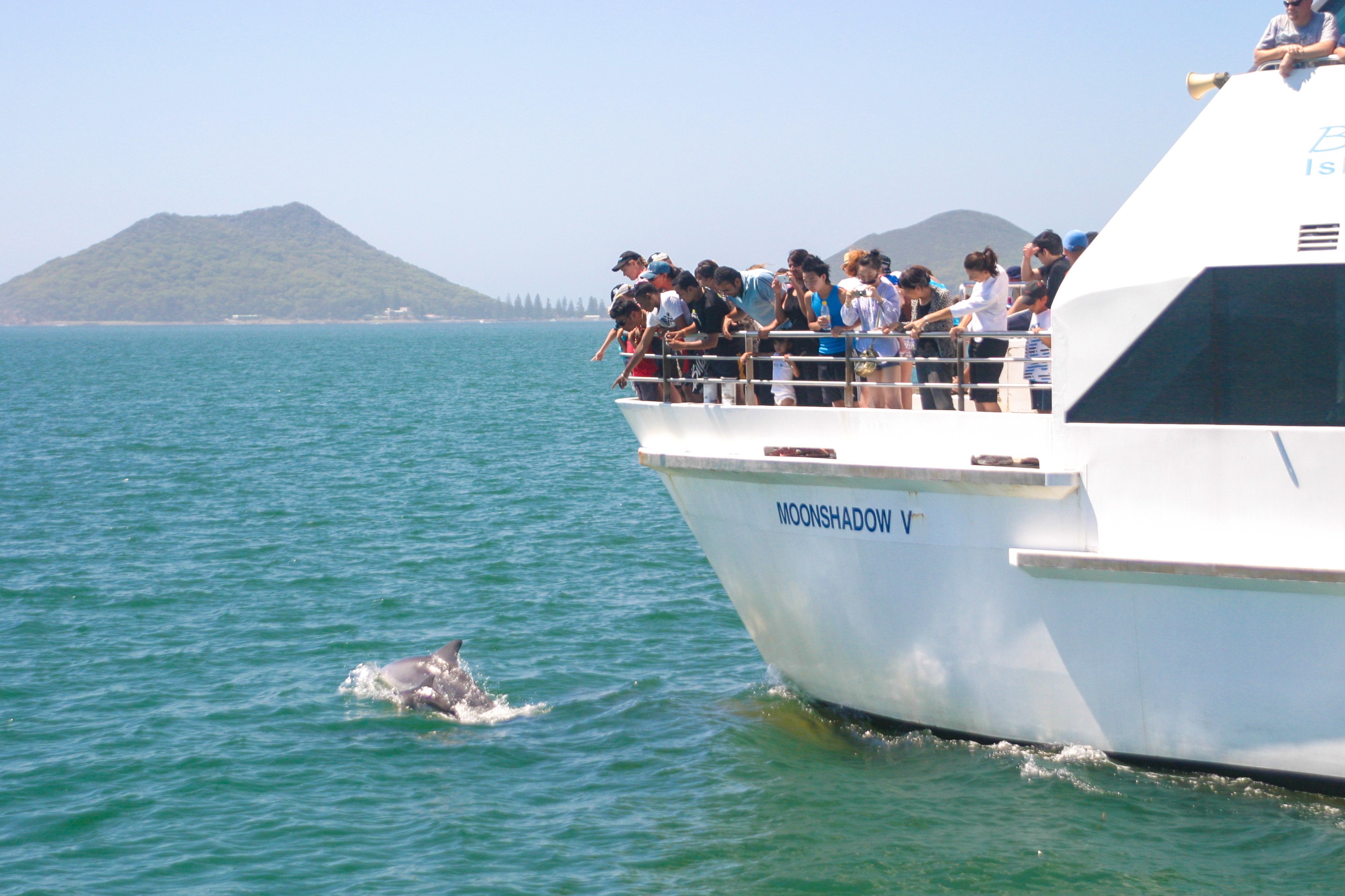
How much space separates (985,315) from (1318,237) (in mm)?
2465

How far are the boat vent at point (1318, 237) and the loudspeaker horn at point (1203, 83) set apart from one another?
47.6 inches

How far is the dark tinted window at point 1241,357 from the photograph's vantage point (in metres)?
7.81

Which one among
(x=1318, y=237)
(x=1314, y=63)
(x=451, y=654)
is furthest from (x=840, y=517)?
(x=451, y=654)

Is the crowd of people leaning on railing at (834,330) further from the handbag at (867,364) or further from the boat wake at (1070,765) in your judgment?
the boat wake at (1070,765)

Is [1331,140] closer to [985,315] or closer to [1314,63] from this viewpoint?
[1314,63]

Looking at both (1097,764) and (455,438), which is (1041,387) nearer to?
(1097,764)

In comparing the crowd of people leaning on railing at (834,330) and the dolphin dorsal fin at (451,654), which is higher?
the crowd of people leaning on railing at (834,330)

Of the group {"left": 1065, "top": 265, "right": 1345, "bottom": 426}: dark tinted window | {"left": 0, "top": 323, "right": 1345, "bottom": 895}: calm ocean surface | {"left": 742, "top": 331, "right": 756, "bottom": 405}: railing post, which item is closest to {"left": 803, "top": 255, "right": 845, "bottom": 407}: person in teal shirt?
{"left": 742, "top": 331, "right": 756, "bottom": 405}: railing post

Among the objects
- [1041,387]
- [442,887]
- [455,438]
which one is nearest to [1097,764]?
[1041,387]

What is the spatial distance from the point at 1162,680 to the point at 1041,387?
7.05ft

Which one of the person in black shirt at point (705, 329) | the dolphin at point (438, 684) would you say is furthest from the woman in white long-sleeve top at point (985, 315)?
the dolphin at point (438, 684)

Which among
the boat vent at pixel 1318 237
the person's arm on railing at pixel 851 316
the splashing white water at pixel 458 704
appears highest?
the boat vent at pixel 1318 237

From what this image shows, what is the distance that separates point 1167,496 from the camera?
8.20 metres

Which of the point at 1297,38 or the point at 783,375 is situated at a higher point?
the point at 1297,38
